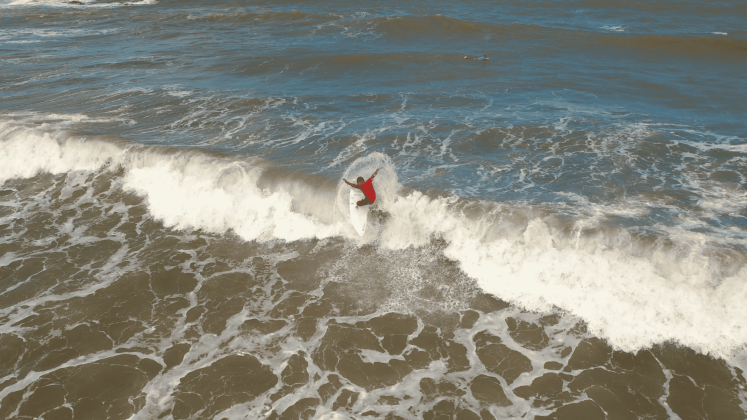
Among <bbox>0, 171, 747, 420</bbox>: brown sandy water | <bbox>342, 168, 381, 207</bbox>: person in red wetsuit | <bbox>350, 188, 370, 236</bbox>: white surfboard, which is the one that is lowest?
<bbox>0, 171, 747, 420</bbox>: brown sandy water

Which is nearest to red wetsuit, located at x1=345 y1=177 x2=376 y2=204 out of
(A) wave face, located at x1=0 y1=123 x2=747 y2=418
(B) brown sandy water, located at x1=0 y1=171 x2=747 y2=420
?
(A) wave face, located at x1=0 y1=123 x2=747 y2=418

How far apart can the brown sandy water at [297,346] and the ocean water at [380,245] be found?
0.05 m

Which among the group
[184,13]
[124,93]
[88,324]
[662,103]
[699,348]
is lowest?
[699,348]

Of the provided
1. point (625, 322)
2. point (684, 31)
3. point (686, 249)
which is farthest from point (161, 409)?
point (684, 31)

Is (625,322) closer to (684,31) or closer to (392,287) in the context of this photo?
(392,287)

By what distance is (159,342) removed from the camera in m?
10.3

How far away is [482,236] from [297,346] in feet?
19.2

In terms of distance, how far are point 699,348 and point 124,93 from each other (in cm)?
2610

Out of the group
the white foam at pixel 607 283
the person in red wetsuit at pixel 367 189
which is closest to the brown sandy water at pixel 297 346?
the white foam at pixel 607 283

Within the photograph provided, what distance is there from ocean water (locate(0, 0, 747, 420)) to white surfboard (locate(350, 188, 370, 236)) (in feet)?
1.06

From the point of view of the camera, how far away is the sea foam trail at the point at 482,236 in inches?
412

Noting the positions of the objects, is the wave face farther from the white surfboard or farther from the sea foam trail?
the white surfboard

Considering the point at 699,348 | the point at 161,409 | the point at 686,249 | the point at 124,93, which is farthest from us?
the point at 124,93

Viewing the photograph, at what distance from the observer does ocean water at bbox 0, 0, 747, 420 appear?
9312 mm
